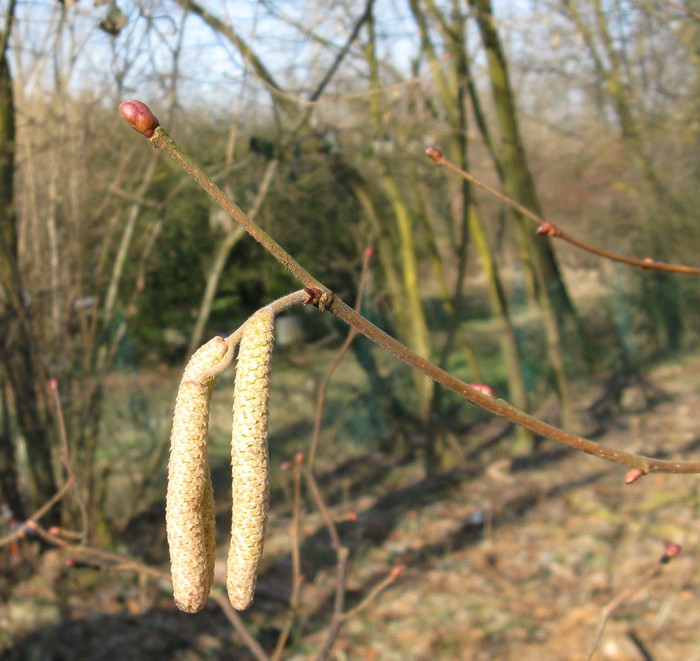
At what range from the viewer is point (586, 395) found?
360 inches

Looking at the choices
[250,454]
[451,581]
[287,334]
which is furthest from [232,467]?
[287,334]

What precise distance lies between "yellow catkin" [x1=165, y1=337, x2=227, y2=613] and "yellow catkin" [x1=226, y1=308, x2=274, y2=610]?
0.12ft

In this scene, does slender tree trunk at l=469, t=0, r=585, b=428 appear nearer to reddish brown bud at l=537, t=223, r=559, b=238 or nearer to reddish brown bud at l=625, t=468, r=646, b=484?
reddish brown bud at l=537, t=223, r=559, b=238

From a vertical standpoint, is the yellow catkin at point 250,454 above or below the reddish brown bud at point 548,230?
below

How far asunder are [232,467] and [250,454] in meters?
0.02

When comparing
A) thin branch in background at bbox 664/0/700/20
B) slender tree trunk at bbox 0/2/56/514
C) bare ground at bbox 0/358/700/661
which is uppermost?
thin branch in background at bbox 664/0/700/20

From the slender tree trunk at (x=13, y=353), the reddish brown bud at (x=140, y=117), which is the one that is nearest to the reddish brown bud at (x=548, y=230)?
the reddish brown bud at (x=140, y=117)

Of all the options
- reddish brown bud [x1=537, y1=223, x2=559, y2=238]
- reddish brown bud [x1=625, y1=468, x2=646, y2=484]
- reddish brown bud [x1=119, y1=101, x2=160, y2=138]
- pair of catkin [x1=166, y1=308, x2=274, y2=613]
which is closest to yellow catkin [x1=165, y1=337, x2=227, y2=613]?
pair of catkin [x1=166, y1=308, x2=274, y2=613]

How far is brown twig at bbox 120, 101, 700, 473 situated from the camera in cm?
80

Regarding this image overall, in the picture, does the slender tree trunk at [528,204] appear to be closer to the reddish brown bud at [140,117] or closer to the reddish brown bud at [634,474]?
the reddish brown bud at [634,474]

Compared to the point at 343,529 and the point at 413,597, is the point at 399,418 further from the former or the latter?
the point at 413,597

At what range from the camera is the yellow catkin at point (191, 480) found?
882 millimetres

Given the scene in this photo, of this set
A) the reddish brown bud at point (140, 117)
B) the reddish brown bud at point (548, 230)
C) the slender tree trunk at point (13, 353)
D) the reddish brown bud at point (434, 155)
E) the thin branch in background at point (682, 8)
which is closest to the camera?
the reddish brown bud at point (140, 117)

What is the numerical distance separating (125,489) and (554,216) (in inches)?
400
